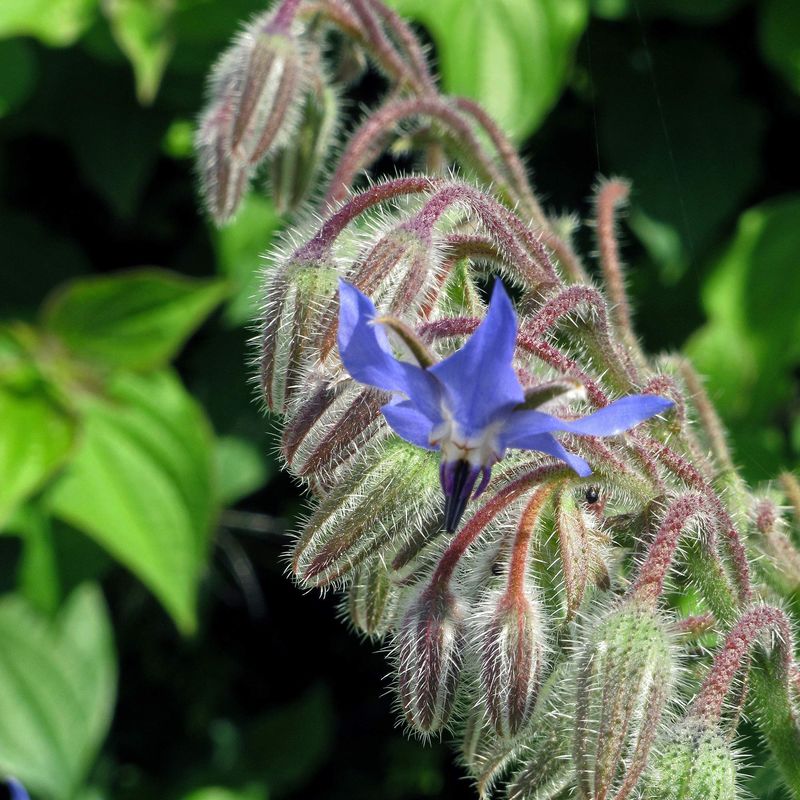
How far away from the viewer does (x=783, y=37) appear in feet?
6.90

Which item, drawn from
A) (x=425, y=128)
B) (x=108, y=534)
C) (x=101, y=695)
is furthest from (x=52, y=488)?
(x=425, y=128)

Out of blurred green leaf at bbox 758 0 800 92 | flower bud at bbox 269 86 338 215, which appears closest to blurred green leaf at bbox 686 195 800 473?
blurred green leaf at bbox 758 0 800 92

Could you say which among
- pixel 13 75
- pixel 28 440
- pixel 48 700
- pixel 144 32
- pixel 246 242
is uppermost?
pixel 144 32

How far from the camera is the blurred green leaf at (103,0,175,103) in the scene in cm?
209

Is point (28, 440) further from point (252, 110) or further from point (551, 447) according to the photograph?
point (551, 447)

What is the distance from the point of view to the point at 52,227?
2.78 m

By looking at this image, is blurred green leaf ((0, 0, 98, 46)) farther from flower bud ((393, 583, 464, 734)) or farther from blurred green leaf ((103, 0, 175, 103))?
flower bud ((393, 583, 464, 734))

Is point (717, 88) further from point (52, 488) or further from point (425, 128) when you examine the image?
point (52, 488)

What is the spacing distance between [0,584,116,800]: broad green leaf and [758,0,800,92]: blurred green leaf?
1.73 meters

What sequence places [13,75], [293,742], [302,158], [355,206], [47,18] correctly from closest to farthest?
1. [355,206]
2. [302,158]
3. [47,18]
4. [13,75]
5. [293,742]

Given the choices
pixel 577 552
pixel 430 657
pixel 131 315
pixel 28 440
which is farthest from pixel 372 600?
pixel 131 315

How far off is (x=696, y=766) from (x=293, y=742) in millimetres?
1983

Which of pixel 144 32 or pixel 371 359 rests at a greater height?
pixel 371 359

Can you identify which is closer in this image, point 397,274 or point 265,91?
point 397,274
